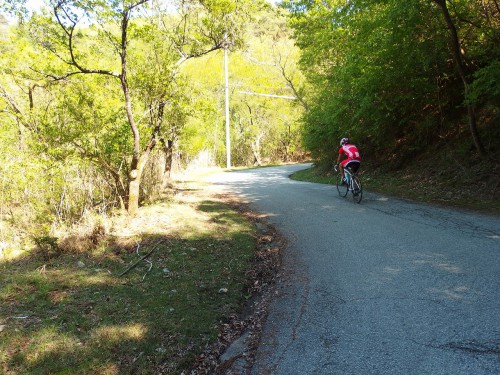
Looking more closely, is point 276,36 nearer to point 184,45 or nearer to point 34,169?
point 184,45

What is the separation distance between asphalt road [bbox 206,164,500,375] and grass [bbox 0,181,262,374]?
758mm

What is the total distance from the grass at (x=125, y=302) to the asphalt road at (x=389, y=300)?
0.76 m

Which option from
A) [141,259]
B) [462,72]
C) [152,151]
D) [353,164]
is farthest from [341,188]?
[141,259]

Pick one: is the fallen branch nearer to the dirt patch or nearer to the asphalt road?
the dirt patch

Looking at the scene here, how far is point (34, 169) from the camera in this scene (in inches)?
320

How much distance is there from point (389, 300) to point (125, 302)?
10.0ft

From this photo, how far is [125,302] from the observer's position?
4.15 metres

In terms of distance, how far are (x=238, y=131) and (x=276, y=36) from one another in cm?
1201

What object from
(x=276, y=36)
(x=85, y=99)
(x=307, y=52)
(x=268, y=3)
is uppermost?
(x=276, y=36)

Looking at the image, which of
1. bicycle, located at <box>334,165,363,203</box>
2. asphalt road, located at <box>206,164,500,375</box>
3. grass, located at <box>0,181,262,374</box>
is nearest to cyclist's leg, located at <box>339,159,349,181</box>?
bicycle, located at <box>334,165,363,203</box>

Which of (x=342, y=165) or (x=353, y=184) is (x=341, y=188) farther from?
(x=353, y=184)

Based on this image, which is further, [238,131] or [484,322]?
[238,131]

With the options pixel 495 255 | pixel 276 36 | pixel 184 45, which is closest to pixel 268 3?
pixel 184 45

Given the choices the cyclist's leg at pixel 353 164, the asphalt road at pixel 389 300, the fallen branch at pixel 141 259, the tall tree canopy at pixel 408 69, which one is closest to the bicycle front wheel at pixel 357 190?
the cyclist's leg at pixel 353 164
